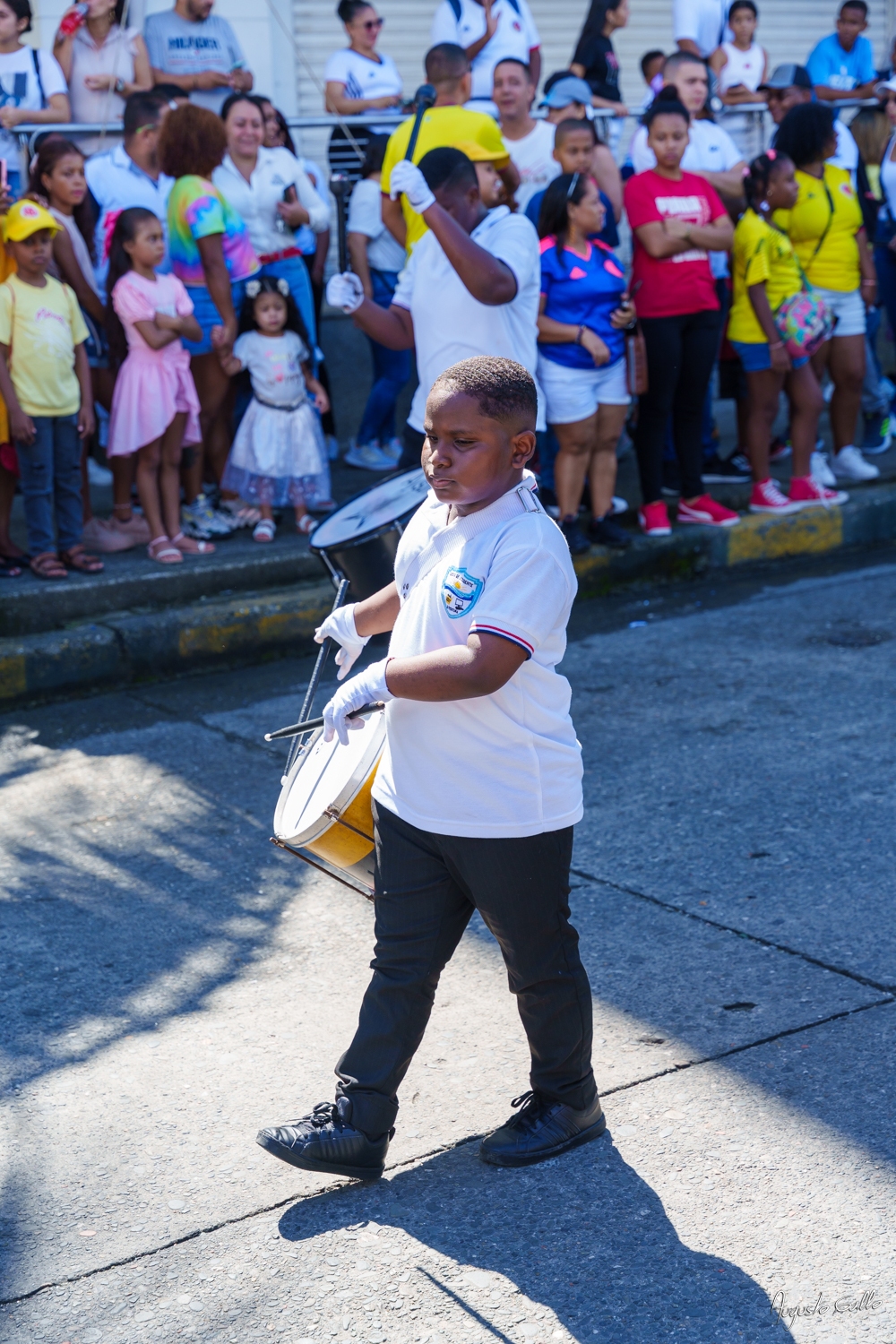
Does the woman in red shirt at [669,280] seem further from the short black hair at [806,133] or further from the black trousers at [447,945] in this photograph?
the black trousers at [447,945]

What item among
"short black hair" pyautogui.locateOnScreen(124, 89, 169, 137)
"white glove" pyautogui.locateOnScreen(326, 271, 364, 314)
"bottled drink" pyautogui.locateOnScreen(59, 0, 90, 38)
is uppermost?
"bottled drink" pyautogui.locateOnScreen(59, 0, 90, 38)

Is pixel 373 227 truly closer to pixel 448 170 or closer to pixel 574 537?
pixel 574 537

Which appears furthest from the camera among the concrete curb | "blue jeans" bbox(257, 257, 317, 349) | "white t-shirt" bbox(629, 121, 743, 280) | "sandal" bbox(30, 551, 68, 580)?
"white t-shirt" bbox(629, 121, 743, 280)

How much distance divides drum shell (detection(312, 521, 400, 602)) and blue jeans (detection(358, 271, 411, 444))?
13.2ft

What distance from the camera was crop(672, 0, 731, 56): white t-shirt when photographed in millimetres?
10422

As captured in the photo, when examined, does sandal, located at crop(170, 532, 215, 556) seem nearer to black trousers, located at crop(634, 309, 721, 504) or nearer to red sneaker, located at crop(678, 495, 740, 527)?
black trousers, located at crop(634, 309, 721, 504)

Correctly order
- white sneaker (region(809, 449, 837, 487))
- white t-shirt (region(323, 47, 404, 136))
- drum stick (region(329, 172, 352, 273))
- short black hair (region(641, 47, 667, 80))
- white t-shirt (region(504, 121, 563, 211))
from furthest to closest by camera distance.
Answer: short black hair (region(641, 47, 667, 80)), white t-shirt (region(323, 47, 404, 136)), white sneaker (region(809, 449, 837, 487)), drum stick (region(329, 172, 352, 273)), white t-shirt (region(504, 121, 563, 211))

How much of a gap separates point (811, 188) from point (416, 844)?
20.7 feet

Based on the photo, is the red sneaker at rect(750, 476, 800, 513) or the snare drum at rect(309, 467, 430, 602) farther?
the red sneaker at rect(750, 476, 800, 513)

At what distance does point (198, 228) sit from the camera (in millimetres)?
6934

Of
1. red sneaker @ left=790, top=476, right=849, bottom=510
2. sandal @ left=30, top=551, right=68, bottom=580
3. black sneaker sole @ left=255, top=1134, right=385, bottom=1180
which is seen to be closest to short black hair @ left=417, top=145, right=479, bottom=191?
sandal @ left=30, top=551, right=68, bottom=580

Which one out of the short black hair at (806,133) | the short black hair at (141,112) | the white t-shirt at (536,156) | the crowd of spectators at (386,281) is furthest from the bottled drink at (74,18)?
the short black hair at (806,133)

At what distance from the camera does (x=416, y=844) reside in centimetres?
282

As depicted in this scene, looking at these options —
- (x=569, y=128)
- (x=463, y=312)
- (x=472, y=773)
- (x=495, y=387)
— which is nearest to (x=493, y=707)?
(x=472, y=773)
